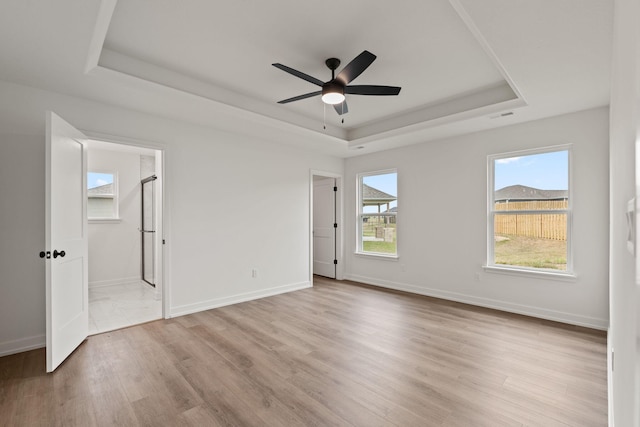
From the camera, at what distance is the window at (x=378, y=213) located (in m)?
5.73

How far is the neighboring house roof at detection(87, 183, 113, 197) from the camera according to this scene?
5.71m

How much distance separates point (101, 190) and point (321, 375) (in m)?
5.50

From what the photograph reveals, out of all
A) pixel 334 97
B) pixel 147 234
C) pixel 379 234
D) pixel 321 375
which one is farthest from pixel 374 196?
pixel 147 234

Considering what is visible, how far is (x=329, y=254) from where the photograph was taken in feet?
21.8

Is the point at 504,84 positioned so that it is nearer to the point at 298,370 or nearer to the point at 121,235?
the point at 298,370

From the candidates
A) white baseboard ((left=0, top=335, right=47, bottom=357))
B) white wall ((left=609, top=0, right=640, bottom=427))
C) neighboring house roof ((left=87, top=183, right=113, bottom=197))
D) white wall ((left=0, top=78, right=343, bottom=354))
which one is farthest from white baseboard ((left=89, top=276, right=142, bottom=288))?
white wall ((left=609, top=0, right=640, bottom=427))

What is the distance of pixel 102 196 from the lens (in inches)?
229

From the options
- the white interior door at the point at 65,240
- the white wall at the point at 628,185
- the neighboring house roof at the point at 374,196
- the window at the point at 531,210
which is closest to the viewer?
the white wall at the point at 628,185

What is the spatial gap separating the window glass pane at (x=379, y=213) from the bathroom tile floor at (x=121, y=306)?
3782 millimetres

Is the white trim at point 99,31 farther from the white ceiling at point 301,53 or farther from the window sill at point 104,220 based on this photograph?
the window sill at point 104,220

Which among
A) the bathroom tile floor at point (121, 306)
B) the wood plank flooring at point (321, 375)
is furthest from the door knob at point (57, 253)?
the bathroom tile floor at point (121, 306)

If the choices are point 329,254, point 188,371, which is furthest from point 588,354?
point 329,254

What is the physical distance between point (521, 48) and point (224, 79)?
2.91m

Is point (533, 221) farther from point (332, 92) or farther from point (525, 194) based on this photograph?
point (332, 92)
